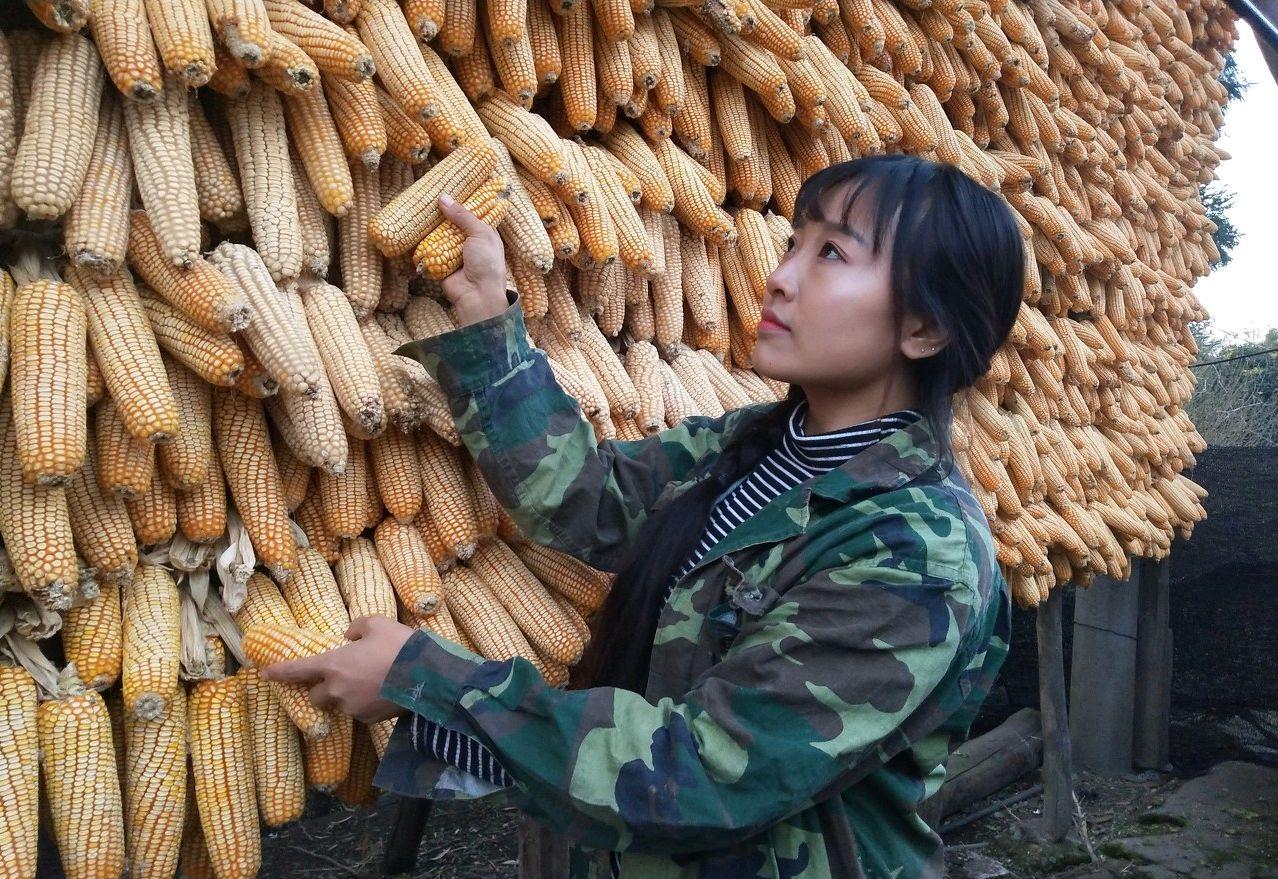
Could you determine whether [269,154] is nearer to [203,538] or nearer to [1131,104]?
[203,538]

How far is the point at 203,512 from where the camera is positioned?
1.65 metres

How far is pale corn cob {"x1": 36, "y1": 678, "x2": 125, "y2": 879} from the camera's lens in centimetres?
147

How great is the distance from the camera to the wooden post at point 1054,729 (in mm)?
5547

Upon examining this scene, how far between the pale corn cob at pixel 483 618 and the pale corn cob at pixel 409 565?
8 centimetres

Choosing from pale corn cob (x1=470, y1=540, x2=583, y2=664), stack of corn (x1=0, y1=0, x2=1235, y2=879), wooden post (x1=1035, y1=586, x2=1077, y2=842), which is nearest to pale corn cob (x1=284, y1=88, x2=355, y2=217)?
stack of corn (x1=0, y1=0, x2=1235, y2=879)

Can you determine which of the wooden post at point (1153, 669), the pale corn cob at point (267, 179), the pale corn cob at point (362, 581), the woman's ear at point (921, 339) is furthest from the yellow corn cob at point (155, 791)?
the wooden post at point (1153, 669)

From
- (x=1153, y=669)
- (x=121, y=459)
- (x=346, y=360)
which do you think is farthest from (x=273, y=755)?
(x=1153, y=669)

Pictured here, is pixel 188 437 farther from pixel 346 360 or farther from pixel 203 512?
pixel 346 360

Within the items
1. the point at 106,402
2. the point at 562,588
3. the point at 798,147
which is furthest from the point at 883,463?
the point at 798,147

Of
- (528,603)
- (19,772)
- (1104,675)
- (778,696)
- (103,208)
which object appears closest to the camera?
(778,696)

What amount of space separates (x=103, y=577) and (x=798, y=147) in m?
2.23

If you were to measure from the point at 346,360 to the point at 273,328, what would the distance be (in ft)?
0.50

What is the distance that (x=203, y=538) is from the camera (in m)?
1.66

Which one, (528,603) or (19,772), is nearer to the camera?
(19,772)
